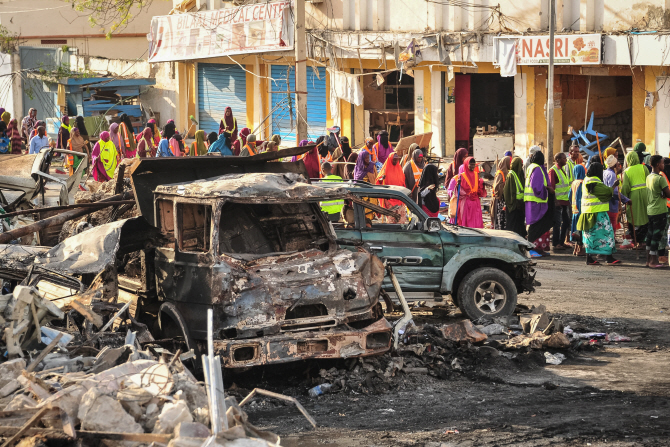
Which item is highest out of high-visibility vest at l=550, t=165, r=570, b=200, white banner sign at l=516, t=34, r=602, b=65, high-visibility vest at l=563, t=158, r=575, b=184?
white banner sign at l=516, t=34, r=602, b=65

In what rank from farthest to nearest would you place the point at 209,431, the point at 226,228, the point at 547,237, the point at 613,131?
the point at 613,131 < the point at 547,237 < the point at 226,228 < the point at 209,431

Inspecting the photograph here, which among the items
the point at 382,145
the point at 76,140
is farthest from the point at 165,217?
the point at 76,140

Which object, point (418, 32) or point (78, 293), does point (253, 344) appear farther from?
point (418, 32)

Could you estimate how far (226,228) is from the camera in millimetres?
8852

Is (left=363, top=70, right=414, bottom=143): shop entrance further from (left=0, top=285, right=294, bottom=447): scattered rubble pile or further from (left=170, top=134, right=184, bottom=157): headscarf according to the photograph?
(left=0, top=285, right=294, bottom=447): scattered rubble pile

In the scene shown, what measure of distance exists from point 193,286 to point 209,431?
8.54ft

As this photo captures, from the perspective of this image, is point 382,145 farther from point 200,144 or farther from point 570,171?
point 570,171

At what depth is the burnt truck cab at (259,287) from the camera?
7504mm

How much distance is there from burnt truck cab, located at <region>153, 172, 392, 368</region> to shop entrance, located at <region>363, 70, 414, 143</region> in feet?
61.3

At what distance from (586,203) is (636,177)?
3.89 ft

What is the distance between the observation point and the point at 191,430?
5.23 meters

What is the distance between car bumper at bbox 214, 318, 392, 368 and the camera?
24.3ft

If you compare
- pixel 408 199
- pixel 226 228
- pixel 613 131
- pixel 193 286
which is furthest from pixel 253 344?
pixel 613 131

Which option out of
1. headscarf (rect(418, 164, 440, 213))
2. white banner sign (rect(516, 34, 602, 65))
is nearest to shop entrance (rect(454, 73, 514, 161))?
white banner sign (rect(516, 34, 602, 65))
